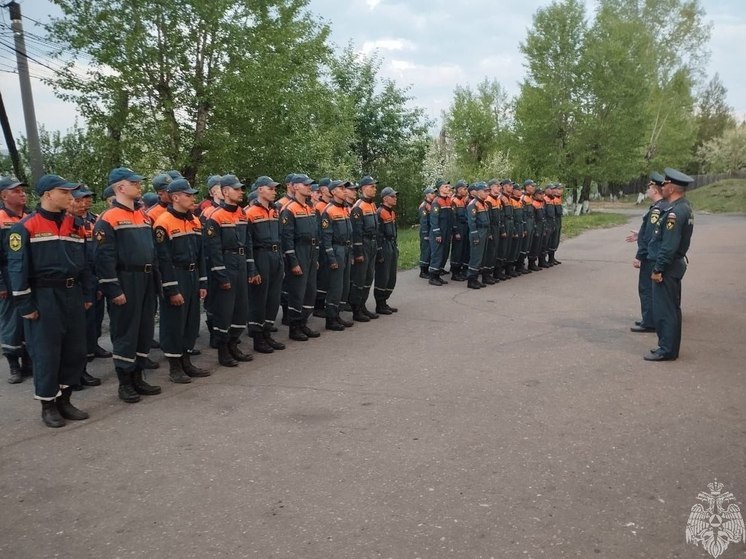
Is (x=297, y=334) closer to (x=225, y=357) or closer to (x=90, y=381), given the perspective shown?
(x=225, y=357)

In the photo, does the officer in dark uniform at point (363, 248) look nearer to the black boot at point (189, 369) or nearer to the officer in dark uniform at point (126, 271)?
the black boot at point (189, 369)

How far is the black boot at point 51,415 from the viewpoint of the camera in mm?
5008

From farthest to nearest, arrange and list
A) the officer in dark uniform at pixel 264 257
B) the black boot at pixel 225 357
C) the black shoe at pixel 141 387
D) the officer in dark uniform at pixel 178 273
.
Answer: the officer in dark uniform at pixel 264 257 → the black boot at pixel 225 357 → the officer in dark uniform at pixel 178 273 → the black shoe at pixel 141 387

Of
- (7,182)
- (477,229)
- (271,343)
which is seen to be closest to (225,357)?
(271,343)

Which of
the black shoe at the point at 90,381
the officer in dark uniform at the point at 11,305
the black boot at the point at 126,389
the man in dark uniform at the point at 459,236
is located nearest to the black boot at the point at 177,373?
the black boot at the point at 126,389

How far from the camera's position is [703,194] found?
141ft

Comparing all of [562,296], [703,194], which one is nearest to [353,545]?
[562,296]

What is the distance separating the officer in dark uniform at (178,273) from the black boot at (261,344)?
3.50ft

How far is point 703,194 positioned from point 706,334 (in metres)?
40.9

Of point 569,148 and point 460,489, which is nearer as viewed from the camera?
point 460,489

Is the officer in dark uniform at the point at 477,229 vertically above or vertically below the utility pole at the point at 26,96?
below

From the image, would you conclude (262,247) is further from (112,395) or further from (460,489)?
(460,489)

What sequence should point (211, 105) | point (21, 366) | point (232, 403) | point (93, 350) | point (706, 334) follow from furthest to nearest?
point (211, 105) → point (706, 334) → point (93, 350) → point (21, 366) → point (232, 403)

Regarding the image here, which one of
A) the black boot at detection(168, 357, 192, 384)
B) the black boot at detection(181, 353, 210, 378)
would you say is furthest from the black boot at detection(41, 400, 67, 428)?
the black boot at detection(181, 353, 210, 378)
